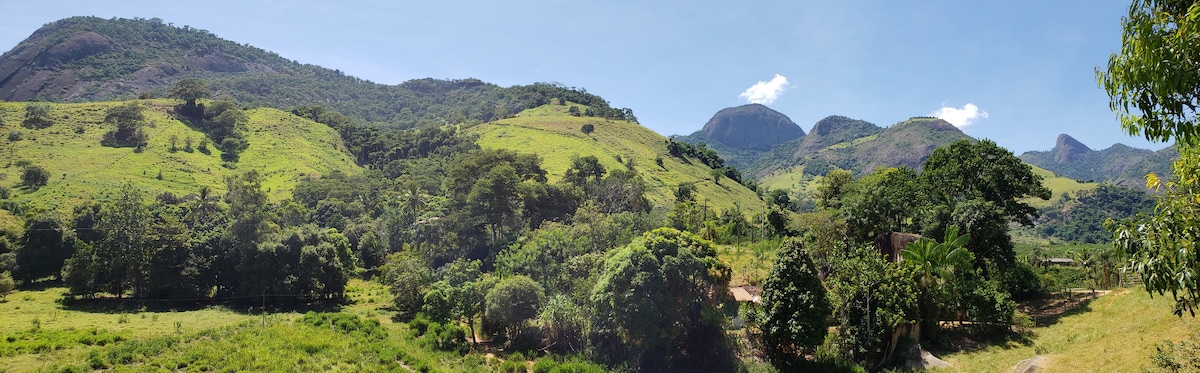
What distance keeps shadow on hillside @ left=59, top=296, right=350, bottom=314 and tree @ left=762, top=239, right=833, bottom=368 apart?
29.4 m

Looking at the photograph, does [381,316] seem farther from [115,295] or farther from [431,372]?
[115,295]

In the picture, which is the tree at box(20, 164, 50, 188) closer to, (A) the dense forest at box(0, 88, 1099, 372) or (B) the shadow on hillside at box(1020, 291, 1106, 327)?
(A) the dense forest at box(0, 88, 1099, 372)

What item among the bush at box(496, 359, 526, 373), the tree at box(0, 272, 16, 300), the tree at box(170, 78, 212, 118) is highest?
the tree at box(170, 78, 212, 118)

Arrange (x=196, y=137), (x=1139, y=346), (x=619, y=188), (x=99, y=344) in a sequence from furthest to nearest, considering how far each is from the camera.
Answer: (x=196, y=137), (x=619, y=188), (x=99, y=344), (x=1139, y=346)

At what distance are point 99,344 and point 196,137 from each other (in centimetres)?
7619

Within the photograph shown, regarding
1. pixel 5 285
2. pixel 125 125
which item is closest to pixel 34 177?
pixel 125 125

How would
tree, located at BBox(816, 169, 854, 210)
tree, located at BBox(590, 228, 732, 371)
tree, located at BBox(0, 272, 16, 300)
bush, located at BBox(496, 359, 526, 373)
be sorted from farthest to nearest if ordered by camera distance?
tree, located at BBox(816, 169, 854, 210)
tree, located at BBox(0, 272, 16, 300)
bush, located at BBox(496, 359, 526, 373)
tree, located at BBox(590, 228, 732, 371)

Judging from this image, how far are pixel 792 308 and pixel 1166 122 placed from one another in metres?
19.4

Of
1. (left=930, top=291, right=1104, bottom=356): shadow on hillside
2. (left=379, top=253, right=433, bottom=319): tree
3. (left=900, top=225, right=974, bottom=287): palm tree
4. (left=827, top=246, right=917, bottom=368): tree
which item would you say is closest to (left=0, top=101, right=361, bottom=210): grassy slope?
(left=379, top=253, right=433, bottom=319): tree

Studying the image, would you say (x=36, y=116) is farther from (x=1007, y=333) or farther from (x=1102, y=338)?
(x=1102, y=338)

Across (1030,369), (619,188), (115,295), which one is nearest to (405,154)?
(619,188)

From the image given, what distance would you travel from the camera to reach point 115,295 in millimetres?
38531

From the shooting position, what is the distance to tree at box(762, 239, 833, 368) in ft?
80.4

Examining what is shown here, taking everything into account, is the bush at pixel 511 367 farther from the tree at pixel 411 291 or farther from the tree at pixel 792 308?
the tree at pixel 792 308
